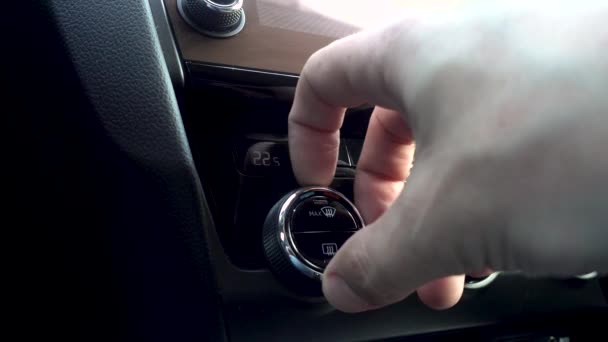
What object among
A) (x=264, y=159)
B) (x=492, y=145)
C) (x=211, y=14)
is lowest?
(x=264, y=159)

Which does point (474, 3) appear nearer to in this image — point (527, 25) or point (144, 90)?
point (527, 25)

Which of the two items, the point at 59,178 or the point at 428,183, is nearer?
the point at 428,183

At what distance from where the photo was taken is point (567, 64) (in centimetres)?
31

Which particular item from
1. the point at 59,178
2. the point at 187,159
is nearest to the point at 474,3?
the point at 187,159

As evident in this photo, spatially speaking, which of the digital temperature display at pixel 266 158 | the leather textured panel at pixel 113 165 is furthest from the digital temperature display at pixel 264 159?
the leather textured panel at pixel 113 165

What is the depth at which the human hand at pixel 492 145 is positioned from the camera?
1.00 feet

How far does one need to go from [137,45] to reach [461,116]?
33 cm

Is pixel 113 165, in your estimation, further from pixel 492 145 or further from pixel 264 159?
pixel 492 145

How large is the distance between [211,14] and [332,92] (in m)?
0.21

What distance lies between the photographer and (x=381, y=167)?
0.62 metres

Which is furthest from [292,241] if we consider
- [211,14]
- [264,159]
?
[211,14]

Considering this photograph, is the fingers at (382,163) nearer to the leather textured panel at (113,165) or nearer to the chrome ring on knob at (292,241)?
the chrome ring on knob at (292,241)

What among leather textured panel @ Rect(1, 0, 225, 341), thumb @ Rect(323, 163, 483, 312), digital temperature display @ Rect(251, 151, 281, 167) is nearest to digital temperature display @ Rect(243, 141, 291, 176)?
digital temperature display @ Rect(251, 151, 281, 167)

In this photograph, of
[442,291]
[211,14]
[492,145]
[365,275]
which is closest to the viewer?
[492,145]
